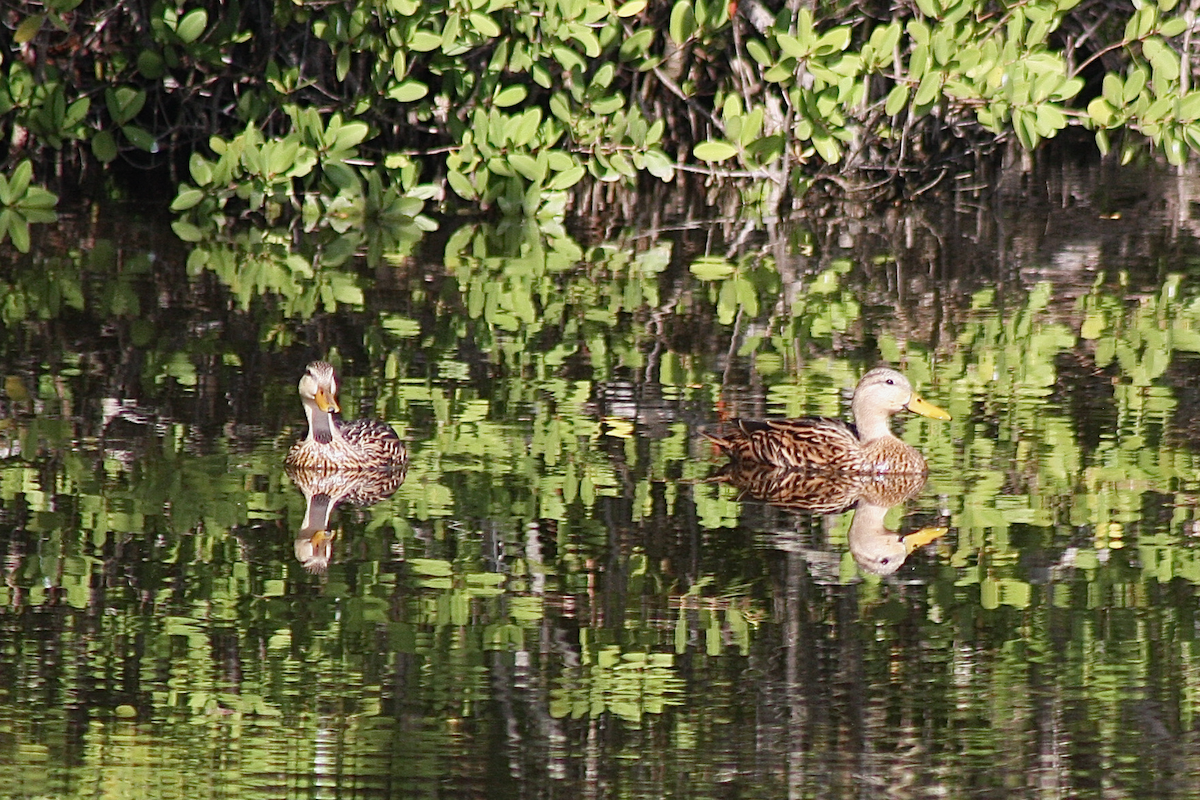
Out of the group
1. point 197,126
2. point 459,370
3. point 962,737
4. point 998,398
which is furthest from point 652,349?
point 197,126

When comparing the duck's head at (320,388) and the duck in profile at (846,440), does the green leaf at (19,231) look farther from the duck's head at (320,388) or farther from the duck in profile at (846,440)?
the duck in profile at (846,440)

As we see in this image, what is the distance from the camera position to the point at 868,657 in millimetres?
6758

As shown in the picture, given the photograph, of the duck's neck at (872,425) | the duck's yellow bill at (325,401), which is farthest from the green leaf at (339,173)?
the duck's neck at (872,425)

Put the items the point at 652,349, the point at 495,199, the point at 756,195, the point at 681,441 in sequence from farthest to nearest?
the point at 756,195, the point at 495,199, the point at 652,349, the point at 681,441

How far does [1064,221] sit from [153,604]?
36.6 feet

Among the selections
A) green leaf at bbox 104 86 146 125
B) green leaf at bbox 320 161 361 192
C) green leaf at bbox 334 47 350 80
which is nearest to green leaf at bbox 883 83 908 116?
green leaf at bbox 334 47 350 80

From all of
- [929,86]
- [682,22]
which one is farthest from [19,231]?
[929,86]

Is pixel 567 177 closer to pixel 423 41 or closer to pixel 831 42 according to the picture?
pixel 423 41

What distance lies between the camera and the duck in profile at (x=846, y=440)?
9195 mm

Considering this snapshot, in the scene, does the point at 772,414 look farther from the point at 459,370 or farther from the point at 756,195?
the point at 756,195

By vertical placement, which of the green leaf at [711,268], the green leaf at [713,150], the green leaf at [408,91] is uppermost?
the green leaf at [408,91]

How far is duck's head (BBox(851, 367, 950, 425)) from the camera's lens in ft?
30.7

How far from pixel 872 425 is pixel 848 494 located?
48 centimetres

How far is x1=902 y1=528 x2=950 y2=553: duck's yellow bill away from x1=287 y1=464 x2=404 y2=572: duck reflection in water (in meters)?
1.89
